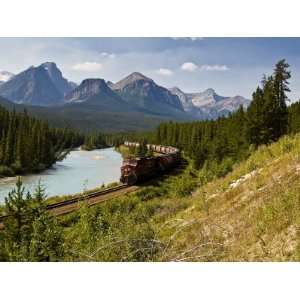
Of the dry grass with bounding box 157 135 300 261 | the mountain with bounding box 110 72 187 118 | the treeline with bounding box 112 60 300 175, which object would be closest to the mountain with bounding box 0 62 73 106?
the mountain with bounding box 110 72 187 118

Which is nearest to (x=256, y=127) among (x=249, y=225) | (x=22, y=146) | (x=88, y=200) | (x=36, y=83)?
(x=88, y=200)

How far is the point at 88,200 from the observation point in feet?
56.3

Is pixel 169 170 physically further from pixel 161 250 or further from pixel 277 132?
pixel 161 250

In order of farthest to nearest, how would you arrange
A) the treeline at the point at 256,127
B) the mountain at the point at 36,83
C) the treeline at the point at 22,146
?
the treeline at the point at 256,127 < the treeline at the point at 22,146 < the mountain at the point at 36,83

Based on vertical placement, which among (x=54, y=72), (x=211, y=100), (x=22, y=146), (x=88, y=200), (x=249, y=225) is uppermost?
(x=211, y=100)

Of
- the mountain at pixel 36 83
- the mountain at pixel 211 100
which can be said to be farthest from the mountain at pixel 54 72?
the mountain at pixel 211 100

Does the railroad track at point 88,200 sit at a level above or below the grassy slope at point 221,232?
below

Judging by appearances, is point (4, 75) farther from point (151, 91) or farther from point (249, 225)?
point (151, 91)

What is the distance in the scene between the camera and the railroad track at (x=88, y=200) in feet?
57.9

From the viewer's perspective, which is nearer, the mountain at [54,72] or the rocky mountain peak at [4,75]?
the rocky mountain peak at [4,75]

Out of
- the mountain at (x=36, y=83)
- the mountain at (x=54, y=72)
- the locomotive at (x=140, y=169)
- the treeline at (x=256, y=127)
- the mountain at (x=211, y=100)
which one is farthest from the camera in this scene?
A: the locomotive at (x=140, y=169)

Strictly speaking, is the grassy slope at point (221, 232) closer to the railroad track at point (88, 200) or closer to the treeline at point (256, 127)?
the railroad track at point (88, 200)

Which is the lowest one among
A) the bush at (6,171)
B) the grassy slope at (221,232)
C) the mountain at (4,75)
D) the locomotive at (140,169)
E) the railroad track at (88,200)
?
the railroad track at (88,200)
